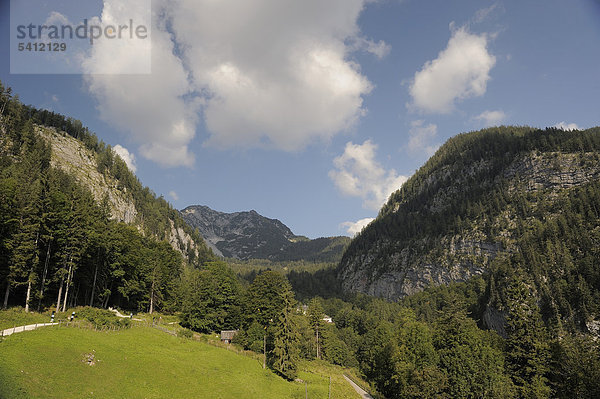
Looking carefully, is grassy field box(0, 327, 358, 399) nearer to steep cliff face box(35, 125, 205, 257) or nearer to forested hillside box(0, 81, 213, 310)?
forested hillside box(0, 81, 213, 310)

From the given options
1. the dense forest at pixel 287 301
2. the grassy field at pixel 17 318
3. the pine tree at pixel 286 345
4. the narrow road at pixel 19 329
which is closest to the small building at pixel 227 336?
the dense forest at pixel 287 301

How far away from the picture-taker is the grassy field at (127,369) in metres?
24.0

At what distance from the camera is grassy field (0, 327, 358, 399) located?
945 inches

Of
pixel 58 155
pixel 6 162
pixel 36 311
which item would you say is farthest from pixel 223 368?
pixel 58 155

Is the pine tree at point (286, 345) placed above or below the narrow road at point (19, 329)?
below

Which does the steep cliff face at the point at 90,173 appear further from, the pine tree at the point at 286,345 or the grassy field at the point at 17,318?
the pine tree at the point at 286,345

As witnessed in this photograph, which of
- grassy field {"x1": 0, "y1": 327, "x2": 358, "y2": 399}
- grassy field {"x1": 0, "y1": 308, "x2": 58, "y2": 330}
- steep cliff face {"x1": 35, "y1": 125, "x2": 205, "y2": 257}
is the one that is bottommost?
grassy field {"x1": 0, "y1": 327, "x2": 358, "y2": 399}

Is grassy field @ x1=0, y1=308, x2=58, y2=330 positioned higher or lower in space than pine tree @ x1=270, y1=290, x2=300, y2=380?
higher

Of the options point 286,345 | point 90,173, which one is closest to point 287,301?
point 286,345

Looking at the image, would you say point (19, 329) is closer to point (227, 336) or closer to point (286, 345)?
point (286, 345)

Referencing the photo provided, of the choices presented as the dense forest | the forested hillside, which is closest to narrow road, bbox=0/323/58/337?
the forested hillside

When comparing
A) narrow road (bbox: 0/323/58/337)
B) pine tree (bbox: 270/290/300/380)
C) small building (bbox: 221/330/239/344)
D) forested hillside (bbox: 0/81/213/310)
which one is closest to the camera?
narrow road (bbox: 0/323/58/337)

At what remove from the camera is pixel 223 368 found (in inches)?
1635

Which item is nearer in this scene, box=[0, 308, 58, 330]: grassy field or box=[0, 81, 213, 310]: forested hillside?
box=[0, 308, 58, 330]: grassy field
